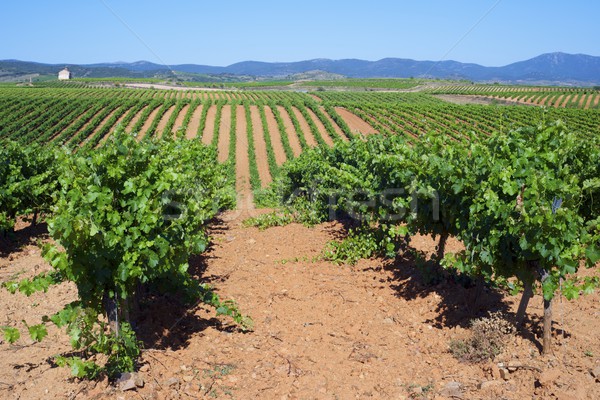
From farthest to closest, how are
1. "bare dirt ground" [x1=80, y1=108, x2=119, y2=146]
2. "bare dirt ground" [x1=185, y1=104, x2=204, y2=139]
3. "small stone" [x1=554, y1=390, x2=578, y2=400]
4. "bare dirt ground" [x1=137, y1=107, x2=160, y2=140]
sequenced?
"bare dirt ground" [x1=185, y1=104, x2=204, y2=139]
"bare dirt ground" [x1=137, y1=107, x2=160, y2=140]
"bare dirt ground" [x1=80, y1=108, x2=119, y2=146]
"small stone" [x1=554, y1=390, x2=578, y2=400]

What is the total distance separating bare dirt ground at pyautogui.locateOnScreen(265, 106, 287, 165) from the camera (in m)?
34.3

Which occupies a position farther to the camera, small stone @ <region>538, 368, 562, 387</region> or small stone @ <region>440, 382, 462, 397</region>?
small stone @ <region>440, 382, 462, 397</region>

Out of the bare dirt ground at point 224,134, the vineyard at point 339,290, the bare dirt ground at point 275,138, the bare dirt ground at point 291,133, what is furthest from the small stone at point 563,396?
the bare dirt ground at point 291,133

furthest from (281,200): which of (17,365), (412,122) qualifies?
(412,122)

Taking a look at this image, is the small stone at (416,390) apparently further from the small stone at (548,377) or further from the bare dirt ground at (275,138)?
the bare dirt ground at (275,138)

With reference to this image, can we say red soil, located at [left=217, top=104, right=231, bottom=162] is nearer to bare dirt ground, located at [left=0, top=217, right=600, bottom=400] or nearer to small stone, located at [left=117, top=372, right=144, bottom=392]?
bare dirt ground, located at [left=0, top=217, right=600, bottom=400]

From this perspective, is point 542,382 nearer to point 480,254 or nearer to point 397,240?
point 480,254

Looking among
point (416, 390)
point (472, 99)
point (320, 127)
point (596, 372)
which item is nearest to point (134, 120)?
point (320, 127)

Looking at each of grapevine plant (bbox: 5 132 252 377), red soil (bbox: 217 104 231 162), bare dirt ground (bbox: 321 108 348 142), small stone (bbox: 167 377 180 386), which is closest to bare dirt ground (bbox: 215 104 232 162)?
red soil (bbox: 217 104 231 162)

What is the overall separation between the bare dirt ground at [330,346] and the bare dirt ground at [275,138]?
26.1 meters

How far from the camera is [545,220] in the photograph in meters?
4.42

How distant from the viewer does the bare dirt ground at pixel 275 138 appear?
112 feet

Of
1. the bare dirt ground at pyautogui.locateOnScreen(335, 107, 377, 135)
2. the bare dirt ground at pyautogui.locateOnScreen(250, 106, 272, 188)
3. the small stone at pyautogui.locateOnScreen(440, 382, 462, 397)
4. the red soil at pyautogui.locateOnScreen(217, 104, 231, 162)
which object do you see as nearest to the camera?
the small stone at pyautogui.locateOnScreen(440, 382, 462, 397)

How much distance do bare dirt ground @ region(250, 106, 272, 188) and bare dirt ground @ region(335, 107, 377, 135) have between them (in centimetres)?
876
